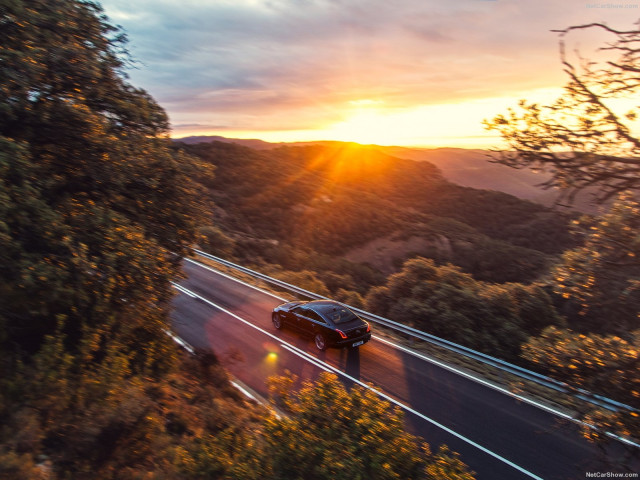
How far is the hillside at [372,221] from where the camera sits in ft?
120

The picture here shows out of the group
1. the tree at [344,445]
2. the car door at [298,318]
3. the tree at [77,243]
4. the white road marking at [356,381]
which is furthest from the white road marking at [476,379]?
the tree at [77,243]

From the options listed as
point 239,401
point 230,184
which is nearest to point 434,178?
point 230,184

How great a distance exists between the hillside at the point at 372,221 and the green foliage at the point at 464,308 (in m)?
7.95

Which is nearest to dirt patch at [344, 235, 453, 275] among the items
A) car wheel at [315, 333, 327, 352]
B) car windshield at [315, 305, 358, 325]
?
car windshield at [315, 305, 358, 325]

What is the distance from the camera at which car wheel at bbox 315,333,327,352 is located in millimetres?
13106

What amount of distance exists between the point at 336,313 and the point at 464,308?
6.37m

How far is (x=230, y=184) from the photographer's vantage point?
182 ft

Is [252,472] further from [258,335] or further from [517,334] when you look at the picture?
[517,334]

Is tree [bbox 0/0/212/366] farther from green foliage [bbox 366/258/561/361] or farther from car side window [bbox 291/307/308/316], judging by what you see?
green foliage [bbox 366/258/561/361]

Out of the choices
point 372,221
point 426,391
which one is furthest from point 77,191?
point 372,221

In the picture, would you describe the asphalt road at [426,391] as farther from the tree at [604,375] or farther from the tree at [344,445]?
the tree at [344,445]

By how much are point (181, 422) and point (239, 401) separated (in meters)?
2.49

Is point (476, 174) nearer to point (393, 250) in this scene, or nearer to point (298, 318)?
point (393, 250)

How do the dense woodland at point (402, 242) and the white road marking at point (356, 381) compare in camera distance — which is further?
the dense woodland at point (402, 242)
